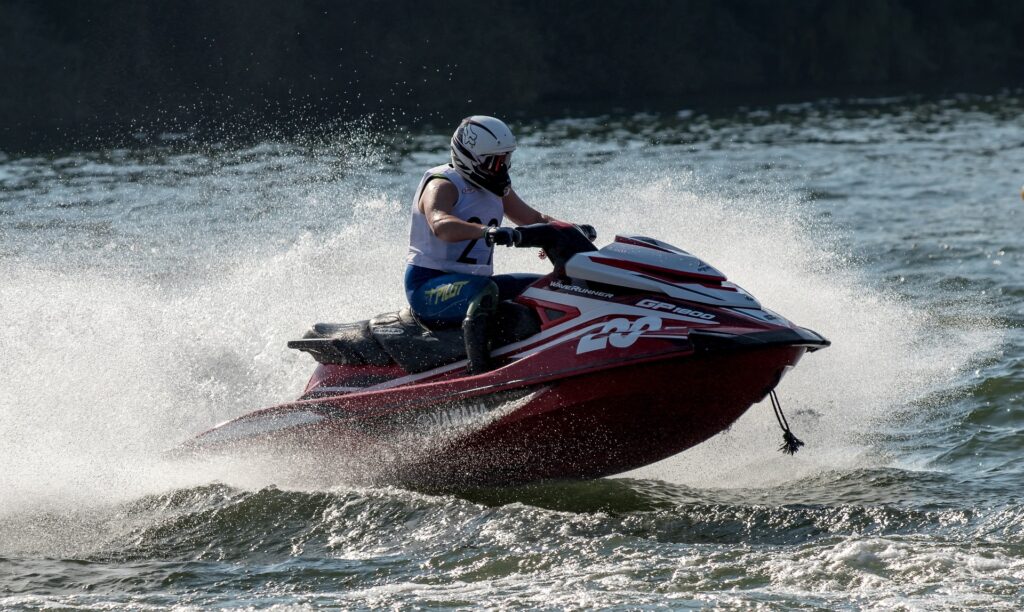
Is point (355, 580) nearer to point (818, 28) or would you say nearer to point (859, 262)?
point (859, 262)

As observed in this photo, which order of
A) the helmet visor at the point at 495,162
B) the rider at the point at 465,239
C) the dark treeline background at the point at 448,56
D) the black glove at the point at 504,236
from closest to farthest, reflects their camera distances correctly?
the black glove at the point at 504,236 → the rider at the point at 465,239 → the helmet visor at the point at 495,162 → the dark treeline background at the point at 448,56

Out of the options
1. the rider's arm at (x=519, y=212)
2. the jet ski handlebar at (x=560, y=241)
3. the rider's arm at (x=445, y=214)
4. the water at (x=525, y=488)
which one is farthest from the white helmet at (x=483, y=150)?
the water at (x=525, y=488)

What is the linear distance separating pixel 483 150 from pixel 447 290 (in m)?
0.73

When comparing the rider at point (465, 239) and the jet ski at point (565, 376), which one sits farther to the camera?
the rider at point (465, 239)

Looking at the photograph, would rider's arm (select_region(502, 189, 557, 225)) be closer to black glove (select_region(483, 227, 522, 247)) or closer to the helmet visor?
the helmet visor

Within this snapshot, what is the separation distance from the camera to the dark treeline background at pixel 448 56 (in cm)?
3400

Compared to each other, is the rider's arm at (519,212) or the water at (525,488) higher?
the rider's arm at (519,212)

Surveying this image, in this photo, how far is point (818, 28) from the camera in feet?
144

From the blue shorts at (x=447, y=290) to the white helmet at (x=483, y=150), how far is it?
0.50m

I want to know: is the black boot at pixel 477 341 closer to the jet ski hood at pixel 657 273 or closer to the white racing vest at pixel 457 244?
the white racing vest at pixel 457 244

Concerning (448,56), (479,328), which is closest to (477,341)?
(479,328)

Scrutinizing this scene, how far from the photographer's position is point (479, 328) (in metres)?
6.16

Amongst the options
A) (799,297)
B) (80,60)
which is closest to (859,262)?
(799,297)

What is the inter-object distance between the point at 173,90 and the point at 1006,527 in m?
31.3
